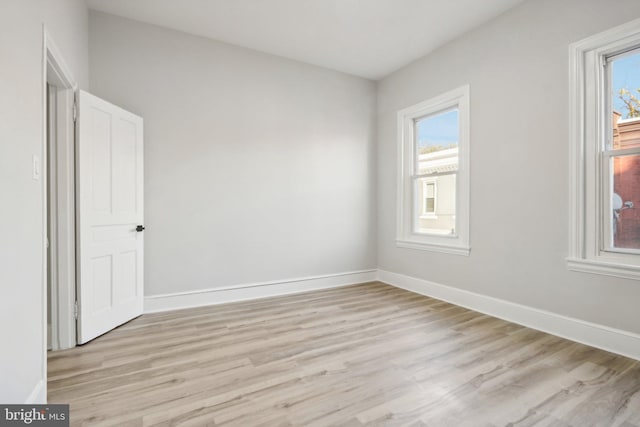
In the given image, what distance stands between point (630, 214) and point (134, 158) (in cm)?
441

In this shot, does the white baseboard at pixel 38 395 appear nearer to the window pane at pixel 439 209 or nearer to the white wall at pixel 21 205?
the white wall at pixel 21 205

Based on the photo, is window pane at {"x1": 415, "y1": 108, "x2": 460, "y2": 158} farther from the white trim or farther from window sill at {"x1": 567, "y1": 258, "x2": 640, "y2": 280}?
the white trim

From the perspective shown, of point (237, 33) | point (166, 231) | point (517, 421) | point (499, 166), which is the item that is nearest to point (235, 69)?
point (237, 33)

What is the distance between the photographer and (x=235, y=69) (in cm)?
368

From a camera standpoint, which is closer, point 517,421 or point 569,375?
point 517,421

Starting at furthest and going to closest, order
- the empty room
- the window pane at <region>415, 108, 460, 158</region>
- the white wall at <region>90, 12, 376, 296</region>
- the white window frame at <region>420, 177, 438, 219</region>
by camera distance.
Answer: the white window frame at <region>420, 177, 438, 219</region> → the window pane at <region>415, 108, 460, 158</region> → the white wall at <region>90, 12, 376, 296</region> → the empty room

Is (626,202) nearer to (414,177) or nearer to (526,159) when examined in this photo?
(526,159)

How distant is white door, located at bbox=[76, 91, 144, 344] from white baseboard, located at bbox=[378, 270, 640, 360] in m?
3.43

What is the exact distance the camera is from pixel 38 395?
1.63 meters

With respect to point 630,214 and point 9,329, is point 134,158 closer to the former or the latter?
point 9,329

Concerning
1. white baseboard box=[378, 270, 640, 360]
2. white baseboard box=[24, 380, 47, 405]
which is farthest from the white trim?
white baseboard box=[378, 270, 640, 360]

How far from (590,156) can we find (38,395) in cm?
414

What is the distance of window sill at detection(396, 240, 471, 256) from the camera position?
3.47 meters

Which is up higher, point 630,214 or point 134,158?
point 134,158
